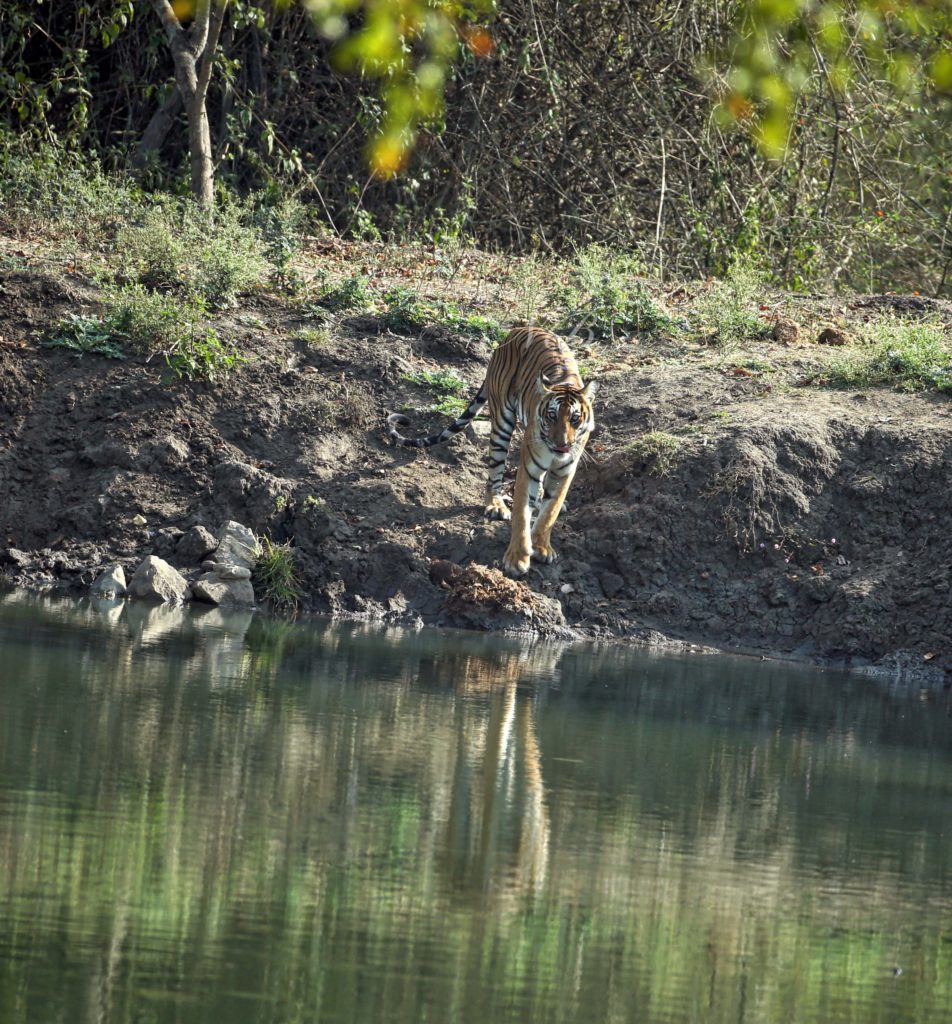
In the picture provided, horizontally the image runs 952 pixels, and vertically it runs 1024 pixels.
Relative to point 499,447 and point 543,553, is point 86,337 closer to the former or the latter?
point 499,447

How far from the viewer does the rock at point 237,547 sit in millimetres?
12414

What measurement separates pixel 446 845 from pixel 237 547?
6.85 metres

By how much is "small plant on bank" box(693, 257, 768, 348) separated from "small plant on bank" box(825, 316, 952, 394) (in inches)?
49.5

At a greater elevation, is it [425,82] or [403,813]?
[425,82]

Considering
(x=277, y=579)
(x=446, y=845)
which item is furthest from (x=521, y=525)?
(x=446, y=845)

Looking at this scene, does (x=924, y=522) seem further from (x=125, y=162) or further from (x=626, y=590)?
(x=125, y=162)

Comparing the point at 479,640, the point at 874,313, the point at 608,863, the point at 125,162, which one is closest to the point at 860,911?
the point at 608,863

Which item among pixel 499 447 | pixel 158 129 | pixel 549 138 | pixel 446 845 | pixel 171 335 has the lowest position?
pixel 446 845

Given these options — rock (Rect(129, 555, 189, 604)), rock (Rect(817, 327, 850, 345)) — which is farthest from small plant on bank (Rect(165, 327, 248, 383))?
rock (Rect(817, 327, 850, 345))

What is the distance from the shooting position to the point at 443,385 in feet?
47.6

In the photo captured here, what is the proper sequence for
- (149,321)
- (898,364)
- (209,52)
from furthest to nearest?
(209,52)
(898,364)
(149,321)

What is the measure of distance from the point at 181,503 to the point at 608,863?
25.5ft

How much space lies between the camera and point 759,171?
19.9 meters

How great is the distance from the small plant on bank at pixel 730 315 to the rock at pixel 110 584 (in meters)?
6.10
